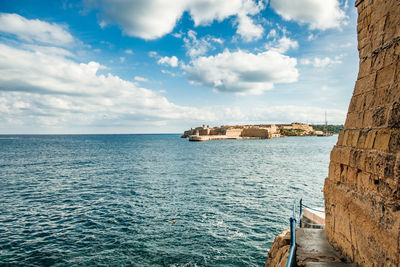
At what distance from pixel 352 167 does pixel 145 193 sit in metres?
17.7

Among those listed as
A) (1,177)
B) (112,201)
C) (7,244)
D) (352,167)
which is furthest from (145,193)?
(1,177)

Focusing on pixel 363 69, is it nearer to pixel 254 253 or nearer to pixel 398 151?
pixel 398 151

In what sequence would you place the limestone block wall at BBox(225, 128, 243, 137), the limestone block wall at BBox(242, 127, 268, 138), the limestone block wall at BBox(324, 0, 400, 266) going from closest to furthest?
the limestone block wall at BBox(324, 0, 400, 266) < the limestone block wall at BBox(225, 128, 243, 137) < the limestone block wall at BBox(242, 127, 268, 138)

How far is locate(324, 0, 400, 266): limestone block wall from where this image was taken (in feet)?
10.6

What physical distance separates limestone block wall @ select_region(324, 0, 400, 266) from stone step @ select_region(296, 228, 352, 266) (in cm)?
22

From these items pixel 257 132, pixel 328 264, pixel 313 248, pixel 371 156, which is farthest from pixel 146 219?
pixel 257 132

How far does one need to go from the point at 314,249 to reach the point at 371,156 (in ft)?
8.35

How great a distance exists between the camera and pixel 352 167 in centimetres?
433

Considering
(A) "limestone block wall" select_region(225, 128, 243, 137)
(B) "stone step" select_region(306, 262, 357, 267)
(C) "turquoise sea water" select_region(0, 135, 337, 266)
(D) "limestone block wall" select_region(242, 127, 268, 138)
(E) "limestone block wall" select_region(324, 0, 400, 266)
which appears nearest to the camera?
(E) "limestone block wall" select_region(324, 0, 400, 266)

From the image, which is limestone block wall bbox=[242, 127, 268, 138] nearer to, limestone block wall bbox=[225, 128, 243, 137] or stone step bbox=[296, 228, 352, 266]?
limestone block wall bbox=[225, 128, 243, 137]

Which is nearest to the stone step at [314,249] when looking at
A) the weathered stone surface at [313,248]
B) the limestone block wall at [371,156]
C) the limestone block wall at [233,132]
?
the weathered stone surface at [313,248]

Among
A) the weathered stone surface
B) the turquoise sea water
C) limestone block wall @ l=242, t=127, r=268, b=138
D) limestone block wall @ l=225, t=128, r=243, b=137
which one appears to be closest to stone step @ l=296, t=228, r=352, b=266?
the weathered stone surface

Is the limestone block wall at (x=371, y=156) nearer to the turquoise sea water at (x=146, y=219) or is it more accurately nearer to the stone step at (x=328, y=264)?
the stone step at (x=328, y=264)

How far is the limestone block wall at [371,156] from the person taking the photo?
324cm
